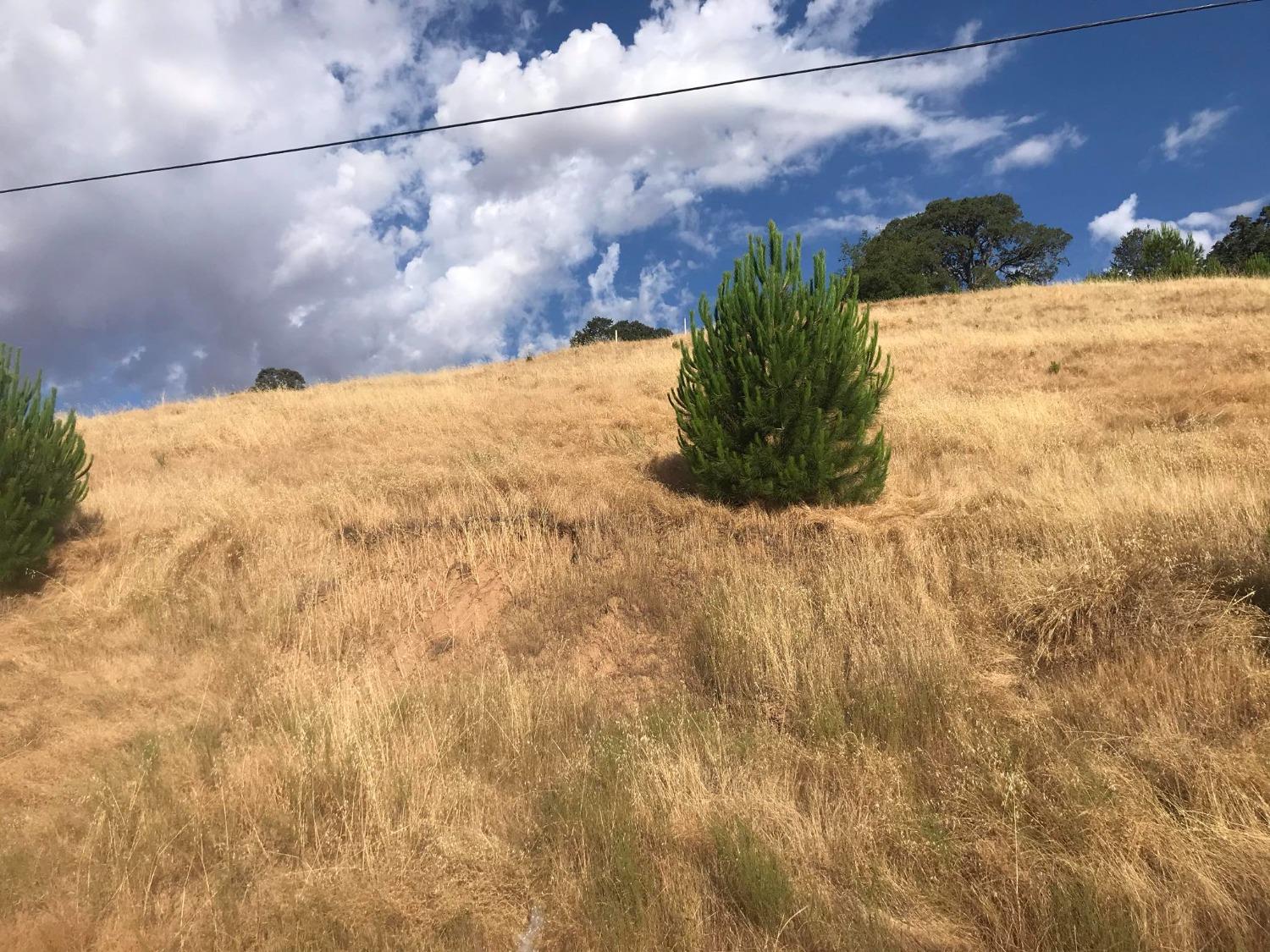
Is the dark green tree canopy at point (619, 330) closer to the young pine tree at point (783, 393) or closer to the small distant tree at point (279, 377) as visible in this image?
the small distant tree at point (279, 377)

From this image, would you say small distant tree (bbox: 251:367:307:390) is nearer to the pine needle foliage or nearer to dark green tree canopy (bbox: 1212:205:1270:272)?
the pine needle foliage

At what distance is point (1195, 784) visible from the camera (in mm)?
3236

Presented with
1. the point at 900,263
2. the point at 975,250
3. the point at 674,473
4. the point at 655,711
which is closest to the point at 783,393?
the point at 674,473

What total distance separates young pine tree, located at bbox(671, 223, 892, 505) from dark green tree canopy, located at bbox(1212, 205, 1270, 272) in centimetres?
5027

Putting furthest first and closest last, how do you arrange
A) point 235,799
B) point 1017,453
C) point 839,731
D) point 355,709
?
point 1017,453 → point 355,709 → point 839,731 → point 235,799

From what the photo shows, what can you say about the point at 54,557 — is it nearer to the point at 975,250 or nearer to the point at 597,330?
the point at 597,330

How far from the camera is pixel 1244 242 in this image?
47.2m

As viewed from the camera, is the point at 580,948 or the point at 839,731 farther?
the point at 839,731

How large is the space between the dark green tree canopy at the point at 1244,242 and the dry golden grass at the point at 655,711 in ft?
161

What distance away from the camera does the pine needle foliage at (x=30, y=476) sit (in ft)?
24.4

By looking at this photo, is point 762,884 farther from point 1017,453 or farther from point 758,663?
point 1017,453

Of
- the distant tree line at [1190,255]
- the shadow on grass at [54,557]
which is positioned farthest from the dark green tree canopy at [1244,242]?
the shadow on grass at [54,557]

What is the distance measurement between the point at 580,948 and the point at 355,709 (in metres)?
2.47

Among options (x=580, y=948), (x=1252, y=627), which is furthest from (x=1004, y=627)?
(x=580, y=948)
